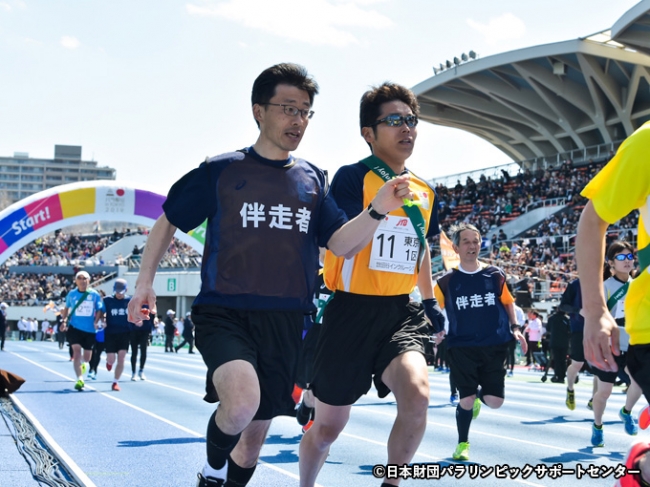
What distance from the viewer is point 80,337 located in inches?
614

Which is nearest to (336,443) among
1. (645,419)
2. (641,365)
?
(645,419)

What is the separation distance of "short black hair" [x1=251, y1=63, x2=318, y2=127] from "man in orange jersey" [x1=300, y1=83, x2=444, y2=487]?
2.43ft

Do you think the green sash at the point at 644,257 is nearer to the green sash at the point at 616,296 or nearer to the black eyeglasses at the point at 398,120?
the black eyeglasses at the point at 398,120

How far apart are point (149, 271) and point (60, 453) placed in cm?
371

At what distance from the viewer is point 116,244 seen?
7331 centimetres

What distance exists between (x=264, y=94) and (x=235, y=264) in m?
0.97

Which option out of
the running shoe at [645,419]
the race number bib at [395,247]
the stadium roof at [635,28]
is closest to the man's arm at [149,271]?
the race number bib at [395,247]

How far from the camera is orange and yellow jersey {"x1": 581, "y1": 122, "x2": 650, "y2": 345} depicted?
3.20 m

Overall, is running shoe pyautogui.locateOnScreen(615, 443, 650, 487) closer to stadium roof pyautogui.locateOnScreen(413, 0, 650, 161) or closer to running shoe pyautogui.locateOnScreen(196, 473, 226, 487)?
running shoe pyautogui.locateOnScreen(196, 473, 226, 487)

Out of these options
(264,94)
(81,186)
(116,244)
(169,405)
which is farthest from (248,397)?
(116,244)

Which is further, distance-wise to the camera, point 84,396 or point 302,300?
point 84,396

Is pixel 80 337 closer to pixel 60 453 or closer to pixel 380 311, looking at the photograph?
pixel 60 453

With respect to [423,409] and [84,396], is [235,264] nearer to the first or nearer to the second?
[423,409]

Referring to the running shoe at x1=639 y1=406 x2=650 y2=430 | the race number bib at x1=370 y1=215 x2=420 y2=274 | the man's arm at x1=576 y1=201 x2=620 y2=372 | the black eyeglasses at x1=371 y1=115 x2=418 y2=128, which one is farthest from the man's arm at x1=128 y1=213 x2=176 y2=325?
the running shoe at x1=639 y1=406 x2=650 y2=430
